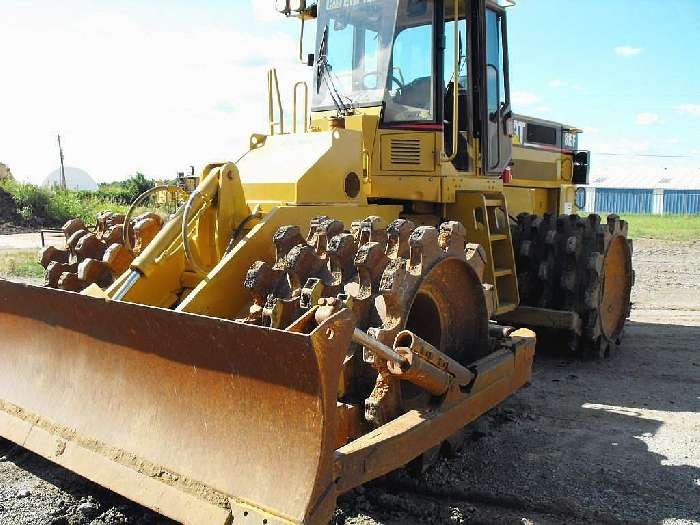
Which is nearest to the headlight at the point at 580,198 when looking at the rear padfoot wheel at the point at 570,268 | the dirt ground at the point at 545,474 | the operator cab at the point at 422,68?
the rear padfoot wheel at the point at 570,268

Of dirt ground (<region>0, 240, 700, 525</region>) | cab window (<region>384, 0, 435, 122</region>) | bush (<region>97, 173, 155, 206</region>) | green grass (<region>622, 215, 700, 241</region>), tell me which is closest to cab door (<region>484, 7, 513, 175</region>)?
cab window (<region>384, 0, 435, 122</region>)

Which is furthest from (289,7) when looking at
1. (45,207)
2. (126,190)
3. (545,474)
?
(126,190)

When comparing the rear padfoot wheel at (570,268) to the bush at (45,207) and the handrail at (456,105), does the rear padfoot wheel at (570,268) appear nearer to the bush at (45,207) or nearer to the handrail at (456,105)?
the handrail at (456,105)

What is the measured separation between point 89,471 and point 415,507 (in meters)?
1.69

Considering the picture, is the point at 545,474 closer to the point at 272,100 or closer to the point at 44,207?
the point at 272,100

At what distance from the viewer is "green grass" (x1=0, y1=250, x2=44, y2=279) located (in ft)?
47.0

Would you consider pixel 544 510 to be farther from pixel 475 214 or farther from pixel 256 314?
pixel 475 214

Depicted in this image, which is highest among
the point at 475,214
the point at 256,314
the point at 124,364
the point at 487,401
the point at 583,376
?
the point at 475,214

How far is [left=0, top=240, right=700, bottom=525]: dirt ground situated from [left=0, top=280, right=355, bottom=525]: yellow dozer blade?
34 centimetres

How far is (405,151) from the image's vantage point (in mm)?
5668

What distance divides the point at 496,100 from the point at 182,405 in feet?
14.6

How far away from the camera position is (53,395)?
13.3 feet

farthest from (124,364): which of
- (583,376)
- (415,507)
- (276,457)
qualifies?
(583,376)

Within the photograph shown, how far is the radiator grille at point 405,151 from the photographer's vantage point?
565cm
